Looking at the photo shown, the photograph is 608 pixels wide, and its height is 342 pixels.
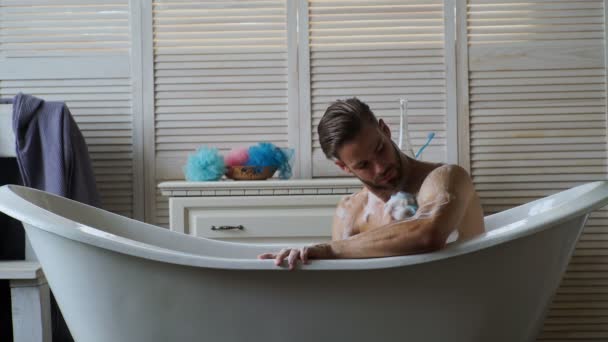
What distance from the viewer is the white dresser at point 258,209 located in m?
2.44

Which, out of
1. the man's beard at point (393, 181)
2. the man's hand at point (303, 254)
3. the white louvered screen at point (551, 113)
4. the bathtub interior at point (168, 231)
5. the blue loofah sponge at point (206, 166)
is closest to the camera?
the man's hand at point (303, 254)

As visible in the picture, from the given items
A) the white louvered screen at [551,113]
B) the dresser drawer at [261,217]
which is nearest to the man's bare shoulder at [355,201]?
the dresser drawer at [261,217]

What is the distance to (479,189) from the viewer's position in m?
2.78

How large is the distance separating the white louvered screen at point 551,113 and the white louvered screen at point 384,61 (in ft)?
0.52

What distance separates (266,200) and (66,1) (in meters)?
1.18

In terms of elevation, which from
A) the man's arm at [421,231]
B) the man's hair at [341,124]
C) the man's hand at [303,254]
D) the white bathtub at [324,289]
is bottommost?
the white bathtub at [324,289]

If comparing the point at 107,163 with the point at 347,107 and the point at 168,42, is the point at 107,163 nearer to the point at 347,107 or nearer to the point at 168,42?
the point at 168,42

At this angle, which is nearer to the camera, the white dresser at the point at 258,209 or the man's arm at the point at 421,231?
the man's arm at the point at 421,231

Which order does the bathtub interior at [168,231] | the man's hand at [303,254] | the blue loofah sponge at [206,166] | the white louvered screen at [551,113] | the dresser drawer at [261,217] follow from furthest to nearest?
the white louvered screen at [551,113] → the blue loofah sponge at [206,166] → the dresser drawer at [261,217] → the bathtub interior at [168,231] → the man's hand at [303,254]

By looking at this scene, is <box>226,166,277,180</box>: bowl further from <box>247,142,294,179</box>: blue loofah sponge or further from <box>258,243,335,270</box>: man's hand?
<box>258,243,335,270</box>: man's hand

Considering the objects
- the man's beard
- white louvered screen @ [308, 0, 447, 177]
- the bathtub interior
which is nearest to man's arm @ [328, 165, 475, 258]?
the man's beard

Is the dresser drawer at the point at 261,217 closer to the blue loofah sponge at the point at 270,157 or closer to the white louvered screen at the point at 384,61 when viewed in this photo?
the blue loofah sponge at the point at 270,157

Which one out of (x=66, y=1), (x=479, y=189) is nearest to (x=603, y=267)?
(x=479, y=189)

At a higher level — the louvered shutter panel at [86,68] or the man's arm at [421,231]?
the louvered shutter panel at [86,68]
